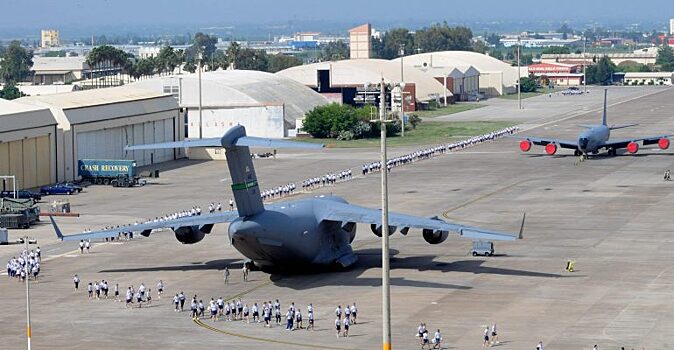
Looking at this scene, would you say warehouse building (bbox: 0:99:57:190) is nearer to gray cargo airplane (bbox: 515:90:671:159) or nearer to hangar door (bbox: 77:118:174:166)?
hangar door (bbox: 77:118:174:166)

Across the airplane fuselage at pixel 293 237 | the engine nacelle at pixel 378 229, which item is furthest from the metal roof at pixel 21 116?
the engine nacelle at pixel 378 229

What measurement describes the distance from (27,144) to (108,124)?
16721 millimetres

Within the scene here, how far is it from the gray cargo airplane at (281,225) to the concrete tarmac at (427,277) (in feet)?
5.71

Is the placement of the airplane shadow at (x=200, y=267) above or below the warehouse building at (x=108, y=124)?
below

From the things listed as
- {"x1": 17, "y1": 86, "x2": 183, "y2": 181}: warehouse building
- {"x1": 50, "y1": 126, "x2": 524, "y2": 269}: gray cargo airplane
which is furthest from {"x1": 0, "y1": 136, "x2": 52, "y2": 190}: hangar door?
{"x1": 50, "y1": 126, "x2": 524, "y2": 269}: gray cargo airplane

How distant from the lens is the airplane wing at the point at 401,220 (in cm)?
7125

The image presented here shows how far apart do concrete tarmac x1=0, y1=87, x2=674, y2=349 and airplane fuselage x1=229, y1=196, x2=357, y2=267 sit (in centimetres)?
138

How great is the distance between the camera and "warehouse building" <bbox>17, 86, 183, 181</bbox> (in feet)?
431

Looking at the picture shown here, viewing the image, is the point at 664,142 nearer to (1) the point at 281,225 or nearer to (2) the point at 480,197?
(2) the point at 480,197

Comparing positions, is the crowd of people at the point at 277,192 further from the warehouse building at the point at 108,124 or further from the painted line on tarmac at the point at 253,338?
the painted line on tarmac at the point at 253,338

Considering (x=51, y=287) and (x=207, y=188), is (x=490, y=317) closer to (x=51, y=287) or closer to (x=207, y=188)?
(x=51, y=287)

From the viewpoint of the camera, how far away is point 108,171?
130m

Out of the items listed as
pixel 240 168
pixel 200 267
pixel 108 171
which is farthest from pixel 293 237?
pixel 108 171

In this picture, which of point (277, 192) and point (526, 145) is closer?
point (277, 192)
